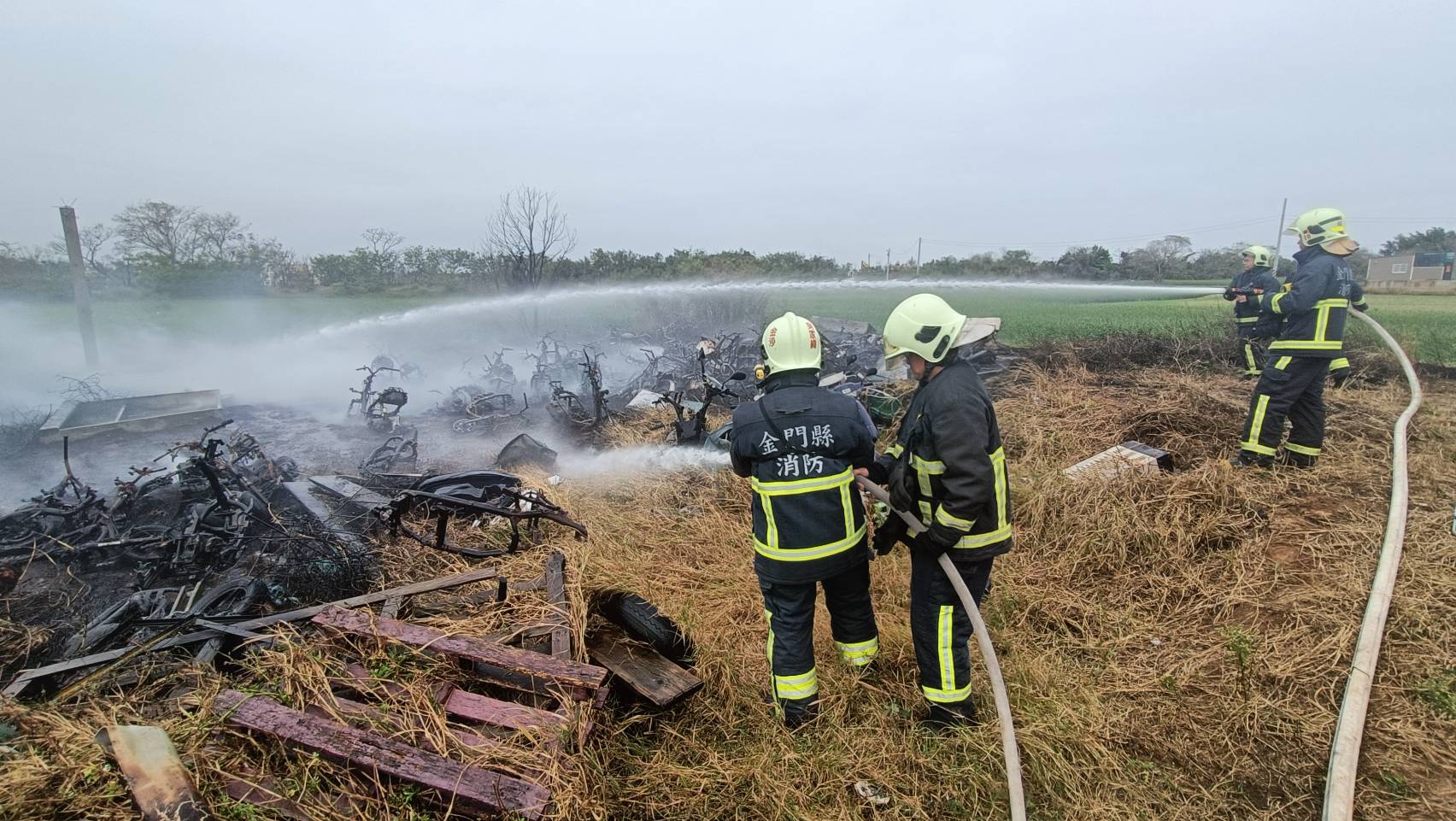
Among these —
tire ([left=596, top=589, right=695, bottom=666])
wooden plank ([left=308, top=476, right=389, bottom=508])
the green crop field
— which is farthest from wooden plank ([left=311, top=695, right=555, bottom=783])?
the green crop field

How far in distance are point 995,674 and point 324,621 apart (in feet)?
10.5

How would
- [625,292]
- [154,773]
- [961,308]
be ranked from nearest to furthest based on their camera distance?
[154,773] < [625,292] < [961,308]

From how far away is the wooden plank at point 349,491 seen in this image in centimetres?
606

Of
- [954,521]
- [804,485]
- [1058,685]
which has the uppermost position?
[804,485]

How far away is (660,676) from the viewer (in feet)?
10.4

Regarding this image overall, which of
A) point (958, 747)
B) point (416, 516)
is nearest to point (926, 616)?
point (958, 747)

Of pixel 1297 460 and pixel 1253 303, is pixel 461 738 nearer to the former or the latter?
pixel 1297 460

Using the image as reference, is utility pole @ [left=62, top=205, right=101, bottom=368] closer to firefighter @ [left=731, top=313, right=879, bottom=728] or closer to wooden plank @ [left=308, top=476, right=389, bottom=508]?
wooden plank @ [left=308, top=476, right=389, bottom=508]

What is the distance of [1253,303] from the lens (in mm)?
8406

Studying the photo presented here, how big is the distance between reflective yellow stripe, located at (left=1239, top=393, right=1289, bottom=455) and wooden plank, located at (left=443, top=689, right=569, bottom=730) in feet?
20.8

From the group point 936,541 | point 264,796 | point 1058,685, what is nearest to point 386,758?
point 264,796

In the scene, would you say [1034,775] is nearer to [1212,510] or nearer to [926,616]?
[926,616]

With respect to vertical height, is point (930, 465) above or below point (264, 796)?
above

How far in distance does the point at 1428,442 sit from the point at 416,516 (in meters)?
10.1
